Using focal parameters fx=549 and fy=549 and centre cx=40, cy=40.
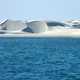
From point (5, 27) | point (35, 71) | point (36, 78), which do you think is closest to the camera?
point (36, 78)

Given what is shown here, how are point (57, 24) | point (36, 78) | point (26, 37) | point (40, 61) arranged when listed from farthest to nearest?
point (57, 24) → point (26, 37) → point (40, 61) → point (36, 78)

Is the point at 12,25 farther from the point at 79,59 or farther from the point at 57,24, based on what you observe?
the point at 79,59

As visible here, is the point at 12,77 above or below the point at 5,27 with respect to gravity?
above

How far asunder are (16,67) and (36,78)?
2.29m

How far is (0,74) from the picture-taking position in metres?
14.0

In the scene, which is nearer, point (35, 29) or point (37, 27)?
point (35, 29)

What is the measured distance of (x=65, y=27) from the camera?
50062 mm

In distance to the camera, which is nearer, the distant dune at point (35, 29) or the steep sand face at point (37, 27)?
the distant dune at point (35, 29)

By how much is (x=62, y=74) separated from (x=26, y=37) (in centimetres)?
2710

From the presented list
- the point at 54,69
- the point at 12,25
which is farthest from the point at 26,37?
the point at 54,69

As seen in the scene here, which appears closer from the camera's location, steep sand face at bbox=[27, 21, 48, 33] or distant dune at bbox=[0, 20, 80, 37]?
distant dune at bbox=[0, 20, 80, 37]

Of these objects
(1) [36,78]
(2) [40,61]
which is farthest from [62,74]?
(2) [40,61]

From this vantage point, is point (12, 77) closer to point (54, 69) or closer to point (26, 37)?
point (54, 69)

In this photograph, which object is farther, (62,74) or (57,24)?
(57,24)
